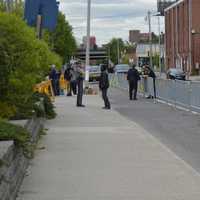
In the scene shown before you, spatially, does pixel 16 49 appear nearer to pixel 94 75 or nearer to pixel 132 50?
pixel 94 75

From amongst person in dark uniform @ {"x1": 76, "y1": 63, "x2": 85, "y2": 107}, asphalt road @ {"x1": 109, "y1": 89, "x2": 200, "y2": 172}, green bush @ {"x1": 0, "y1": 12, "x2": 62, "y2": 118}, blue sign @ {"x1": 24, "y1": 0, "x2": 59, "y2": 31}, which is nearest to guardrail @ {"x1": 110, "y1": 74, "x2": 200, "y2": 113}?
asphalt road @ {"x1": 109, "y1": 89, "x2": 200, "y2": 172}

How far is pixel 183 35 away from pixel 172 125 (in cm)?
8246

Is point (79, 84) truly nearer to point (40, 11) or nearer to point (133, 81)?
point (133, 81)

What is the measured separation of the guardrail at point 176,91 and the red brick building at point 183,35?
56.0 m

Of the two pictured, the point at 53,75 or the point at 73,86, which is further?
the point at 73,86

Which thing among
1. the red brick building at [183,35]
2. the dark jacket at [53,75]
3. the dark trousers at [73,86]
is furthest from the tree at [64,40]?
the dark jacket at [53,75]

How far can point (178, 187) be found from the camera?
366 inches

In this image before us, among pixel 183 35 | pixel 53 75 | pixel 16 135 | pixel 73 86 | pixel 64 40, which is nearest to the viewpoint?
pixel 16 135

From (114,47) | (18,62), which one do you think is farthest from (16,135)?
(114,47)

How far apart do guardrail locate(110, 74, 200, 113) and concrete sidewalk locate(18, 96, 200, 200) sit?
6686 mm

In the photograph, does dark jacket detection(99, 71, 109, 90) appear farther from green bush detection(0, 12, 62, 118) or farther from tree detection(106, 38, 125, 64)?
tree detection(106, 38, 125, 64)

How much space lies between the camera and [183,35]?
3967 inches

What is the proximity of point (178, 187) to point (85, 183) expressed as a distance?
1.30 meters

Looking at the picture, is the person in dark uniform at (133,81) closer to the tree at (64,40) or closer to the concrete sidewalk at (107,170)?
the concrete sidewalk at (107,170)
